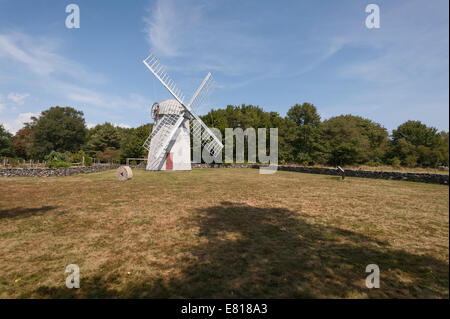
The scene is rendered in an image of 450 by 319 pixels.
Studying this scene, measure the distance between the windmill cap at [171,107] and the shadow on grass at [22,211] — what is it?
2202 centimetres

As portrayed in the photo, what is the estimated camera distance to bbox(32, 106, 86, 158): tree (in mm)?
61000

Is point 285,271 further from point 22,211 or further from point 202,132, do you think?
point 202,132

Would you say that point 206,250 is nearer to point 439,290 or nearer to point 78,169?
point 439,290

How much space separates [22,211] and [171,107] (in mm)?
22958

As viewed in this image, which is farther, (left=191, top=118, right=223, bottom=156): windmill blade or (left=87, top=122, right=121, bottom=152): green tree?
(left=87, top=122, right=121, bottom=152): green tree

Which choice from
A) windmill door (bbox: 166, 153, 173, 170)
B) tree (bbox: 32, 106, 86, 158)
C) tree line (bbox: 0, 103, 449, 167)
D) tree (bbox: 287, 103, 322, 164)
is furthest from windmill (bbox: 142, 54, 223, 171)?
tree (bbox: 32, 106, 86, 158)

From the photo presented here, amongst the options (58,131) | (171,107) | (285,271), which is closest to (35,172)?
(171,107)

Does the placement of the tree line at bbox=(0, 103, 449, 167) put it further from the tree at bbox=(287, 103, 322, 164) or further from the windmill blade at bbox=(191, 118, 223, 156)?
the windmill blade at bbox=(191, 118, 223, 156)

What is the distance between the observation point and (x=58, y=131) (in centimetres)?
6272

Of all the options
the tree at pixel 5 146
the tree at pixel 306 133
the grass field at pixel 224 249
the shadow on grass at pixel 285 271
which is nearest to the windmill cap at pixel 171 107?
the grass field at pixel 224 249

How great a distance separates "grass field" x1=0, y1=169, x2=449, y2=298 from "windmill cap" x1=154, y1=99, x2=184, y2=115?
21.5 metres

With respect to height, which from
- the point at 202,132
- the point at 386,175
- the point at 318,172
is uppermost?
the point at 202,132
